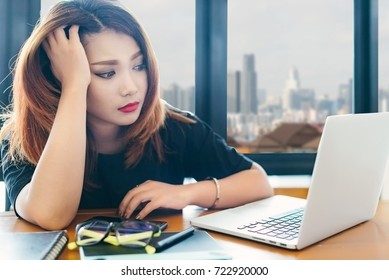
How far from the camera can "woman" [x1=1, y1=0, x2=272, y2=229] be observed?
86cm

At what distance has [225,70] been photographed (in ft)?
3.85

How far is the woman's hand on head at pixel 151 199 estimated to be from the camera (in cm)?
88

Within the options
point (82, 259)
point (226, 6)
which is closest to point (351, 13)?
point (226, 6)

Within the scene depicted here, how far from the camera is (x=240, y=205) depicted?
0.95 metres

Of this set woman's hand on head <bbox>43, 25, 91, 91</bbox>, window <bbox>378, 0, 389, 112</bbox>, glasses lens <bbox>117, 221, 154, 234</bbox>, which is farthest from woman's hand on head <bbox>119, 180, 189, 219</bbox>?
window <bbox>378, 0, 389, 112</bbox>

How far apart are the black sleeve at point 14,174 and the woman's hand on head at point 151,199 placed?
7.6 inches

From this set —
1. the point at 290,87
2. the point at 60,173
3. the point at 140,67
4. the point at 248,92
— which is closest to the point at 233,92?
the point at 248,92

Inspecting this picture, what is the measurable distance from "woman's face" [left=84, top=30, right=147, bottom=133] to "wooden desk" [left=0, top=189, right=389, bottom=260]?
0.25 metres

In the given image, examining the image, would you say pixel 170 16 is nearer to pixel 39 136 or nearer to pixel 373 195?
pixel 39 136

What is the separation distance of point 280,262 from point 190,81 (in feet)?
1.99

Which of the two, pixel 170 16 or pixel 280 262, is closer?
pixel 280 262

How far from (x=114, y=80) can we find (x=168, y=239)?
1.47 feet

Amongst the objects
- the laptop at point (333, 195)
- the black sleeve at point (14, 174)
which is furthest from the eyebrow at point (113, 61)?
the laptop at point (333, 195)

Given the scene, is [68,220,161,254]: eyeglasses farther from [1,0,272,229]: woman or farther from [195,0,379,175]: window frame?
[195,0,379,175]: window frame
